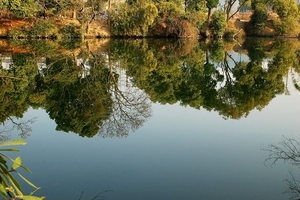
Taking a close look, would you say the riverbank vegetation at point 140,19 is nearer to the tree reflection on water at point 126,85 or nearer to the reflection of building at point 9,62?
the tree reflection on water at point 126,85

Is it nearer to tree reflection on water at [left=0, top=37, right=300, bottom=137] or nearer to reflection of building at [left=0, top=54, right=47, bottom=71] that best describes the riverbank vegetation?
tree reflection on water at [left=0, top=37, right=300, bottom=137]

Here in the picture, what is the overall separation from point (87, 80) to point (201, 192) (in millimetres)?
9518

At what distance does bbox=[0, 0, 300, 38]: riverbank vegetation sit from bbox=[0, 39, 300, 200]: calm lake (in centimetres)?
1407

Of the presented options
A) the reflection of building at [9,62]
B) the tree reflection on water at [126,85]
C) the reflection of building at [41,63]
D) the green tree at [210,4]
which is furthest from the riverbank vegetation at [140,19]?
the reflection of building at [41,63]

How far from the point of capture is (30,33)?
1292 inches

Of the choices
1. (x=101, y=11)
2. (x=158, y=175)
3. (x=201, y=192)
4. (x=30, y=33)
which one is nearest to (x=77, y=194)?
(x=158, y=175)

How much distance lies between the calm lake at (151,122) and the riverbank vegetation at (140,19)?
14.1 metres

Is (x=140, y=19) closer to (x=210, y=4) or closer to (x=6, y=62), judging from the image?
(x=210, y=4)

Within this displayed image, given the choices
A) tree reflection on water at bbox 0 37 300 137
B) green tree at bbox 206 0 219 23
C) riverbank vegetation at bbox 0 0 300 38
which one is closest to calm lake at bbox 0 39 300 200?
tree reflection on water at bbox 0 37 300 137

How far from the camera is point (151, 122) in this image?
977 centimetres

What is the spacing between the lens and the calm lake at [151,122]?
5875 mm

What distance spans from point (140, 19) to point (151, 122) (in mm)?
26663

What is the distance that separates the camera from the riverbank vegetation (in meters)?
32.8

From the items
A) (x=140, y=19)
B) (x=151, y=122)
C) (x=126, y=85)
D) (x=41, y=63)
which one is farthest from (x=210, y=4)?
(x=151, y=122)
